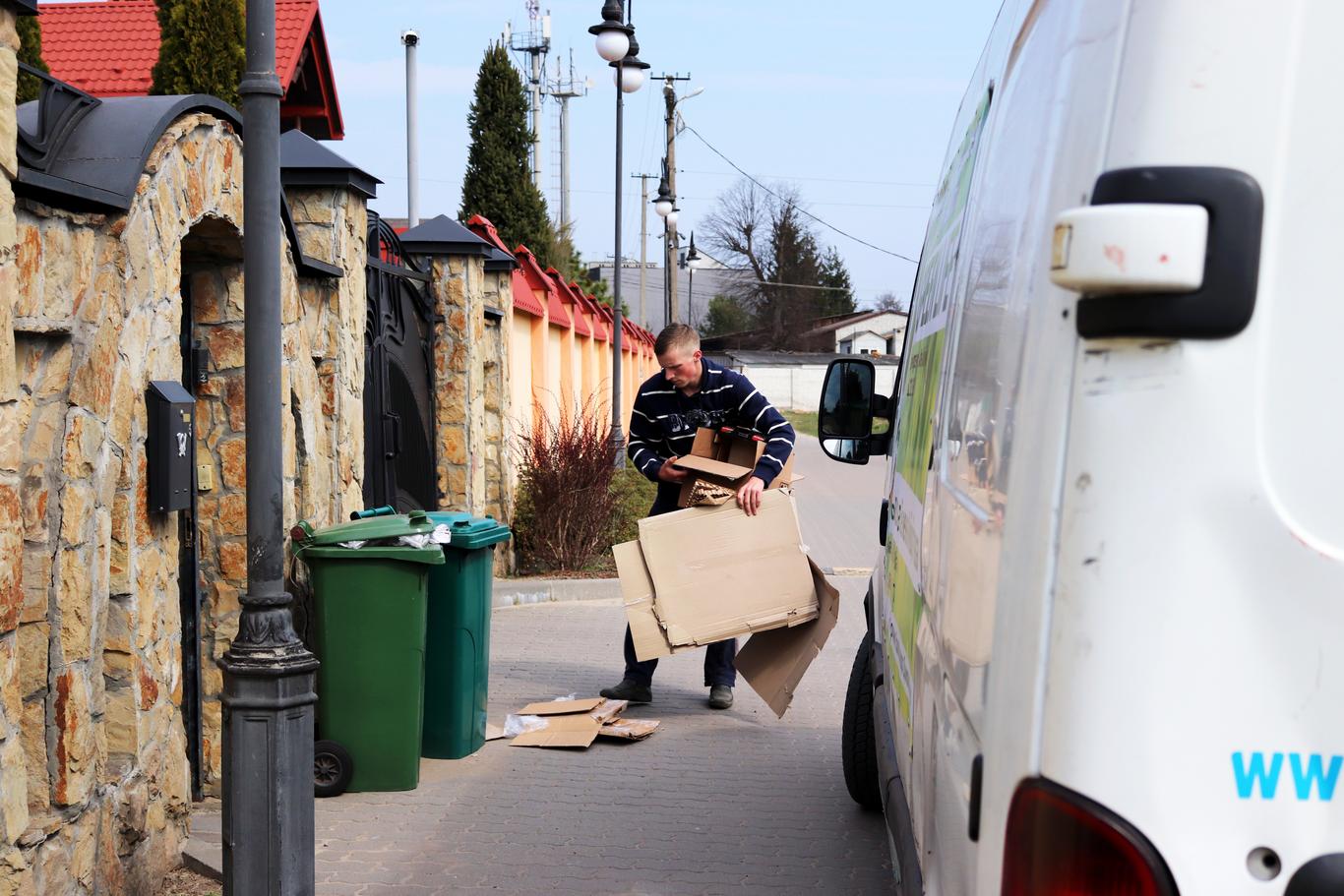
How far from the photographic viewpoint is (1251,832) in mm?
1589

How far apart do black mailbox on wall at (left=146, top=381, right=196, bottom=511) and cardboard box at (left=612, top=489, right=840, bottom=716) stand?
217 cm

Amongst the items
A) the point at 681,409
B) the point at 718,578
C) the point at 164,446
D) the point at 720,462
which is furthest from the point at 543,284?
the point at 164,446

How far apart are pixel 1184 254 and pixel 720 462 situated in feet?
17.0

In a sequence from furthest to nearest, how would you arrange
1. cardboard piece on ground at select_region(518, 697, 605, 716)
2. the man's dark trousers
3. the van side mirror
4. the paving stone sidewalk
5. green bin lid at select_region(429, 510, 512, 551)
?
the man's dark trousers, cardboard piece on ground at select_region(518, 697, 605, 716), green bin lid at select_region(429, 510, 512, 551), the van side mirror, the paving stone sidewalk

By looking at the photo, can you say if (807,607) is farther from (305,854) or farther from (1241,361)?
(1241,361)

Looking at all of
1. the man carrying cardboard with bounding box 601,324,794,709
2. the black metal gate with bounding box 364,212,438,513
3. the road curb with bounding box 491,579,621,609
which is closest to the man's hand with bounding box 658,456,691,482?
the man carrying cardboard with bounding box 601,324,794,709

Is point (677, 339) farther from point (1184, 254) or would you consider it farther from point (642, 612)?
point (1184, 254)

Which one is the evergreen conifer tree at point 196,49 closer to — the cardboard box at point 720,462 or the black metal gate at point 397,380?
the black metal gate at point 397,380

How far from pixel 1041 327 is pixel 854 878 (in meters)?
3.73

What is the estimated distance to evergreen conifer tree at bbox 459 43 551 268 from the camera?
34938mm

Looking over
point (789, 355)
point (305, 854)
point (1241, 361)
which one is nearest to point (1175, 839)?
point (1241, 361)

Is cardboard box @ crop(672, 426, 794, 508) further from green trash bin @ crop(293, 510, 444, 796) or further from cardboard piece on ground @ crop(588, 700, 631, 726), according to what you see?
green trash bin @ crop(293, 510, 444, 796)

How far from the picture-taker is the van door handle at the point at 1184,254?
1.56m

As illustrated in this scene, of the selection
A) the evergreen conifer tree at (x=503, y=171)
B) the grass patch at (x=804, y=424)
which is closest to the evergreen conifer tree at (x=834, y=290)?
the grass patch at (x=804, y=424)
